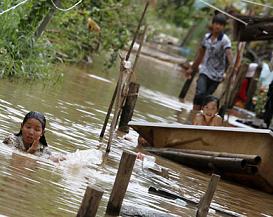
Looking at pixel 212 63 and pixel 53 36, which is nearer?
pixel 212 63

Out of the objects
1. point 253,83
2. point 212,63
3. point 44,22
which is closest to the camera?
point 44,22

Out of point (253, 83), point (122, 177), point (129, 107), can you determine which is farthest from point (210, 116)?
point (253, 83)

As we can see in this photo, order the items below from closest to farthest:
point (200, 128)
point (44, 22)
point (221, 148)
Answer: point (200, 128) → point (221, 148) → point (44, 22)

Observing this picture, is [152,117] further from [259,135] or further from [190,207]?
[190,207]

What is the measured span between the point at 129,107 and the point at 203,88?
4.46 metres

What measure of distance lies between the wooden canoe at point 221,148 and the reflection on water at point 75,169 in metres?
0.20

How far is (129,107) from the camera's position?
13.6 metres

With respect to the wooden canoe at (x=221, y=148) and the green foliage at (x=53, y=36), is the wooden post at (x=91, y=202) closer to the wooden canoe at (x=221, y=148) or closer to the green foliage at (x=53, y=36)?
the wooden canoe at (x=221, y=148)

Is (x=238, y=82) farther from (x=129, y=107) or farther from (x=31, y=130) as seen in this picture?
(x=31, y=130)

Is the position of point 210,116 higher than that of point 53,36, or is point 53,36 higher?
point 53,36

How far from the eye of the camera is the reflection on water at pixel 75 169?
7951mm

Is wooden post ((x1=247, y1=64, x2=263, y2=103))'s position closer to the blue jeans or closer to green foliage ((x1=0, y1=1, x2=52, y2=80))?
the blue jeans

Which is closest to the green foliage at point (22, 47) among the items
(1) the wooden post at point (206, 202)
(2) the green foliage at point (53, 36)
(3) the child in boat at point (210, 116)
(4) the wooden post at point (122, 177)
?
(2) the green foliage at point (53, 36)

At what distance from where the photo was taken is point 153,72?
3047 cm
